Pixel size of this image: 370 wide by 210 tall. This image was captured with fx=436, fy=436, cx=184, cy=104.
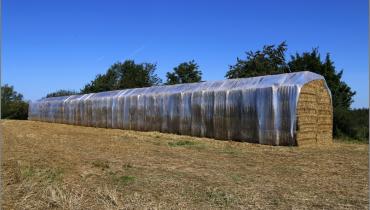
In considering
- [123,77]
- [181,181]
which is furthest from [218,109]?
[123,77]

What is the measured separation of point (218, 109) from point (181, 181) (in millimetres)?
12729

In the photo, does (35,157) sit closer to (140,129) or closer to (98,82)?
(140,129)

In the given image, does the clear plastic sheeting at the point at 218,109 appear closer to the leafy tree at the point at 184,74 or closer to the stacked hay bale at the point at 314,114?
the stacked hay bale at the point at 314,114

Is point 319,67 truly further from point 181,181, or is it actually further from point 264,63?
point 181,181

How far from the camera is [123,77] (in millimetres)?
59500

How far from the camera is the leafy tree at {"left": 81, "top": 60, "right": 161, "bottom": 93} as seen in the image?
2292 inches

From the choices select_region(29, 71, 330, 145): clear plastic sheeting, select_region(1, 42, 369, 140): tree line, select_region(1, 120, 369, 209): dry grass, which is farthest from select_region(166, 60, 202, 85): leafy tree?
select_region(1, 120, 369, 209): dry grass

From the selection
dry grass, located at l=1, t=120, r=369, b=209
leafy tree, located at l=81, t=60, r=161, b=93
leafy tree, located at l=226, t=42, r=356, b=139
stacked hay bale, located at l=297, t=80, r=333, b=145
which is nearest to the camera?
dry grass, located at l=1, t=120, r=369, b=209

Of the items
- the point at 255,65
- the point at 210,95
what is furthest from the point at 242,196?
the point at 255,65

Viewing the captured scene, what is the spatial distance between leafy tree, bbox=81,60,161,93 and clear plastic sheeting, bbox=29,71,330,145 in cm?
2416

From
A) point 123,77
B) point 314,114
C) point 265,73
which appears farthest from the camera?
point 123,77

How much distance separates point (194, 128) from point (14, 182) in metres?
14.9

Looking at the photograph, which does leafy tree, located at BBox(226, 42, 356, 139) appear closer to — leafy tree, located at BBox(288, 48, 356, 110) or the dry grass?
leafy tree, located at BBox(288, 48, 356, 110)

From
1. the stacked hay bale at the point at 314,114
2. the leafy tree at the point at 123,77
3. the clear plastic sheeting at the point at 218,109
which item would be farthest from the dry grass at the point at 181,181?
the leafy tree at the point at 123,77
